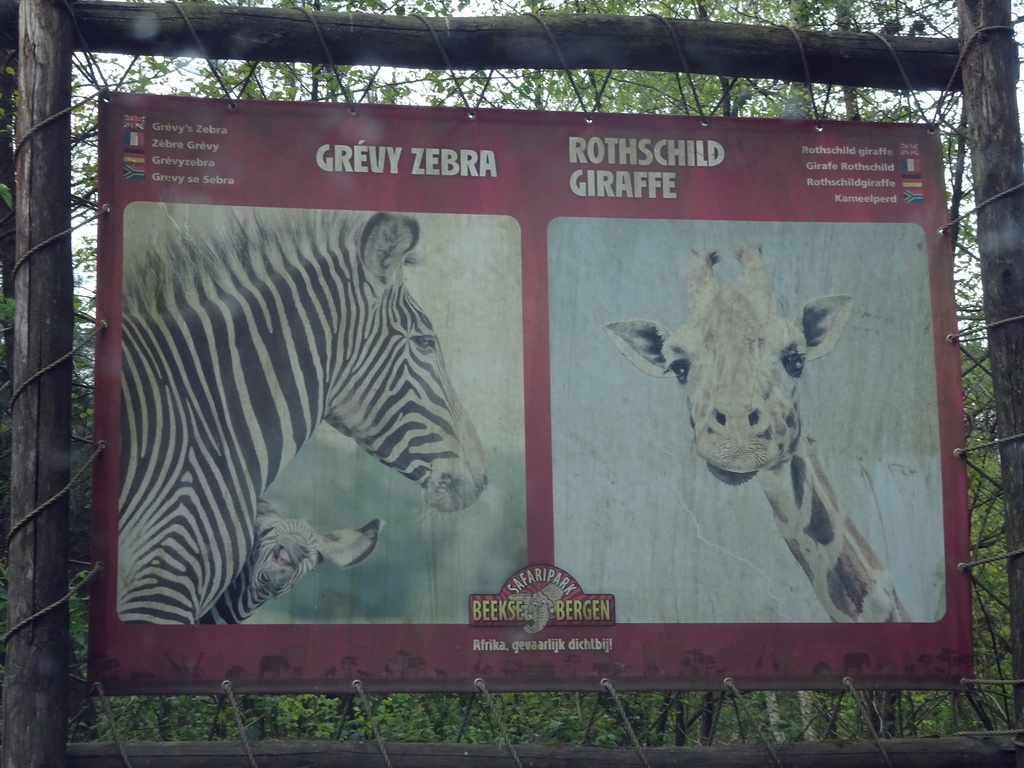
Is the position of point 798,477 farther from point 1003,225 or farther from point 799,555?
point 1003,225

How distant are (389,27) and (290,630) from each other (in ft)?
A: 6.67

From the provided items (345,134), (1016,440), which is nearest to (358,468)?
(345,134)

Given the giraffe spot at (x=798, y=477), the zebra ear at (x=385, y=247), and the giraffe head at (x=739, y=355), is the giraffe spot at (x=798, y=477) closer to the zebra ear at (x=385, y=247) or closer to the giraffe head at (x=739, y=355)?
the giraffe head at (x=739, y=355)

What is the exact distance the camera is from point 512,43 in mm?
3873

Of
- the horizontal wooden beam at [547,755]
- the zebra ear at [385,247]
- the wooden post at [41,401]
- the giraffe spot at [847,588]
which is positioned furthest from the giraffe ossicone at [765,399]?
the wooden post at [41,401]

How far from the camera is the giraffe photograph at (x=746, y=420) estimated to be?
3.63 m

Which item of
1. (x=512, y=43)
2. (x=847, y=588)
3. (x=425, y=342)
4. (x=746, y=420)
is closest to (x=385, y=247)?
(x=425, y=342)

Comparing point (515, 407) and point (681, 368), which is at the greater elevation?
point (681, 368)

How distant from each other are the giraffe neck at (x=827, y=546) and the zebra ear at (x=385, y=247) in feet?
4.56

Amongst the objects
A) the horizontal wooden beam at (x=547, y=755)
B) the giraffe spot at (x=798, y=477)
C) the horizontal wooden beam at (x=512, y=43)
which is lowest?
the horizontal wooden beam at (x=547, y=755)

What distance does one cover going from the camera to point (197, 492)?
349 cm

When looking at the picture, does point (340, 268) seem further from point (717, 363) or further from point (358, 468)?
point (717, 363)

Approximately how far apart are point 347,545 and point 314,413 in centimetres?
43

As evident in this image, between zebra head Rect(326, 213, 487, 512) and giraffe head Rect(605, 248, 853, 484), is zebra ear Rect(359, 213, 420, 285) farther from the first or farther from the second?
giraffe head Rect(605, 248, 853, 484)
